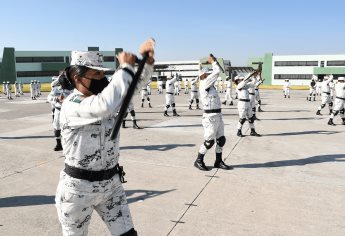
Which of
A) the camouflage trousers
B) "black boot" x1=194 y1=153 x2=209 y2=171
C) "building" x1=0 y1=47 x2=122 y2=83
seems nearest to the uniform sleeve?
"black boot" x1=194 y1=153 x2=209 y2=171

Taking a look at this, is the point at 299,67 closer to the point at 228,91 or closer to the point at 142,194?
the point at 228,91

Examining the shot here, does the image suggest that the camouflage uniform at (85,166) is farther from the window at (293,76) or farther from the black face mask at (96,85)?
the window at (293,76)

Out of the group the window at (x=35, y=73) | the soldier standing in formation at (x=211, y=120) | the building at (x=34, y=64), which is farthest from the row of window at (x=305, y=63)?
the soldier standing in formation at (x=211, y=120)

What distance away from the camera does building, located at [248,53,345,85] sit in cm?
5868

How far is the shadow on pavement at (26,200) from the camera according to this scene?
4.73 metres

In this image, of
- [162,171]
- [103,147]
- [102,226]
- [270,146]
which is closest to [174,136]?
[270,146]

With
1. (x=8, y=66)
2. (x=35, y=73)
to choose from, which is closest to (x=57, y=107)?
(x=8, y=66)

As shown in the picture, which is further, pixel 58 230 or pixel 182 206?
pixel 182 206

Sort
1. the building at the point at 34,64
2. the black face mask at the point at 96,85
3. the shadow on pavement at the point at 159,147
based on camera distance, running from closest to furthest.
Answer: the black face mask at the point at 96,85 < the shadow on pavement at the point at 159,147 < the building at the point at 34,64

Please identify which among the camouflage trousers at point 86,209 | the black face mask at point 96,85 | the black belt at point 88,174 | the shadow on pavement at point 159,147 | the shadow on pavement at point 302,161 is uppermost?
the black face mask at point 96,85

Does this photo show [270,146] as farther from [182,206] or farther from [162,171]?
[182,206]

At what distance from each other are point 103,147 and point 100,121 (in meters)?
0.23

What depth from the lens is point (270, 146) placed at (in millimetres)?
8672

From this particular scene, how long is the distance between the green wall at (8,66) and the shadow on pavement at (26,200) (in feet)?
199
